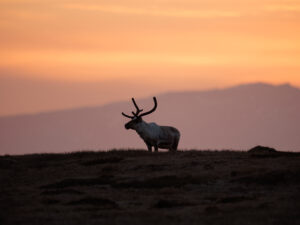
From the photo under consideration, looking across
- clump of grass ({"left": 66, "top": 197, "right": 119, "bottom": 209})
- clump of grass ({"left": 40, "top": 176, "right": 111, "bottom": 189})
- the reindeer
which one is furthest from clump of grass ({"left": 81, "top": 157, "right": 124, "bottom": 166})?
clump of grass ({"left": 66, "top": 197, "right": 119, "bottom": 209})

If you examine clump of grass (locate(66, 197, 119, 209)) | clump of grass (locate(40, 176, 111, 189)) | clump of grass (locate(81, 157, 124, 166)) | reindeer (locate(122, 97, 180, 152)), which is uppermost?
reindeer (locate(122, 97, 180, 152))

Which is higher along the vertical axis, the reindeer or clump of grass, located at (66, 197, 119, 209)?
the reindeer

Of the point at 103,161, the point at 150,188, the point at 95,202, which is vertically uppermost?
the point at 103,161

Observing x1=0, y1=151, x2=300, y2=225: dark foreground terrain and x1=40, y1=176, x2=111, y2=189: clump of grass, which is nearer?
x1=0, y1=151, x2=300, y2=225: dark foreground terrain

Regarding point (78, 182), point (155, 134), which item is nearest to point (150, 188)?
point (78, 182)

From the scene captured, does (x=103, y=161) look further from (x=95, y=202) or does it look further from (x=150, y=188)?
(x=95, y=202)

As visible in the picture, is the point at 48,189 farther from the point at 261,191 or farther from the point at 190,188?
the point at 261,191

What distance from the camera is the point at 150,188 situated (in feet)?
145

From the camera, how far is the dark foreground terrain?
3709cm

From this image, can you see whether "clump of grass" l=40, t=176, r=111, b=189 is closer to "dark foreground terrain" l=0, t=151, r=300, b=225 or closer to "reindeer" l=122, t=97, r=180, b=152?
"dark foreground terrain" l=0, t=151, r=300, b=225

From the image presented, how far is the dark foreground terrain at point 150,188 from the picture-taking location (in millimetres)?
37094

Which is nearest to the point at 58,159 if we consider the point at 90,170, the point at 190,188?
the point at 90,170

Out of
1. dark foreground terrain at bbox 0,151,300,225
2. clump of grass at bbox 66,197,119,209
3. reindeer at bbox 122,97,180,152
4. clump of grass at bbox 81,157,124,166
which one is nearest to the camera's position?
dark foreground terrain at bbox 0,151,300,225

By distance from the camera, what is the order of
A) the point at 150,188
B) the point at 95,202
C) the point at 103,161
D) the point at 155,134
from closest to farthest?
the point at 95,202, the point at 150,188, the point at 103,161, the point at 155,134
